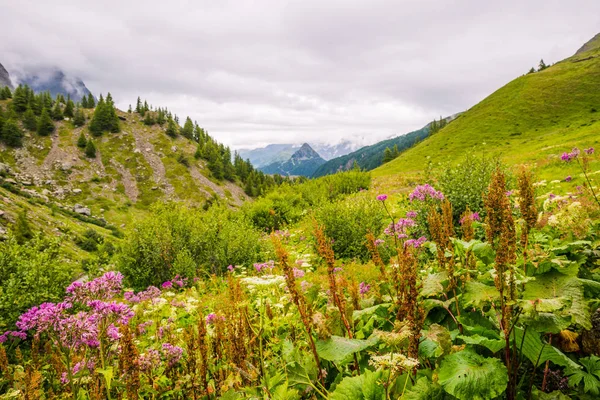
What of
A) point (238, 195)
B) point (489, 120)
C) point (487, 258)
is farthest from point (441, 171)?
point (238, 195)

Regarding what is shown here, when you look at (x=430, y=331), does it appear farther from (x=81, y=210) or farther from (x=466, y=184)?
(x=81, y=210)

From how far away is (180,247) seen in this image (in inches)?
524

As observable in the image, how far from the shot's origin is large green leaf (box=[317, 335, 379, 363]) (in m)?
1.96

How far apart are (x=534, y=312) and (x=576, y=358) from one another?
137cm

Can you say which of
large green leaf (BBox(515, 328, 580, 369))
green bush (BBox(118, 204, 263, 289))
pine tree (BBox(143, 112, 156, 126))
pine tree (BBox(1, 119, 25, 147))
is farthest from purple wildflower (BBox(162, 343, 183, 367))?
pine tree (BBox(143, 112, 156, 126))

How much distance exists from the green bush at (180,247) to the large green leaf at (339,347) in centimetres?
1045

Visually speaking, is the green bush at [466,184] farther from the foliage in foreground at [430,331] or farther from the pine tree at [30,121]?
the pine tree at [30,121]

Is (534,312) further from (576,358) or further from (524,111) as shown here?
(524,111)

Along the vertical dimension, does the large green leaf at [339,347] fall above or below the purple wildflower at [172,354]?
above

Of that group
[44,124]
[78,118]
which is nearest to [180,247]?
[44,124]

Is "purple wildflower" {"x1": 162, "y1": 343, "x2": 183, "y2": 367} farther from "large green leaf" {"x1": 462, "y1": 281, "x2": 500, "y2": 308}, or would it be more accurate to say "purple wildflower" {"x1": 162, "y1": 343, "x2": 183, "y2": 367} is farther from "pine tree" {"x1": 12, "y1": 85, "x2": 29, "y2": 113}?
"pine tree" {"x1": 12, "y1": 85, "x2": 29, "y2": 113}

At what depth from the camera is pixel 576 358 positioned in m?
2.52

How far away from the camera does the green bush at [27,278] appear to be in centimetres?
728

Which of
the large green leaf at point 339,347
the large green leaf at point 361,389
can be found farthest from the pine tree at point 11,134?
the large green leaf at point 361,389
